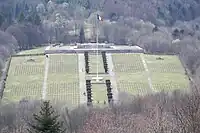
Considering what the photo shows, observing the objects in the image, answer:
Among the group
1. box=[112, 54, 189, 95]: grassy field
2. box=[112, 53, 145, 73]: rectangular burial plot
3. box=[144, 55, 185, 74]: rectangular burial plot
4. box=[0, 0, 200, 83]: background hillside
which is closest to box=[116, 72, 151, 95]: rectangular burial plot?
box=[112, 54, 189, 95]: grassy field

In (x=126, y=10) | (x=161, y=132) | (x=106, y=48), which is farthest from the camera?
(x=126, y=10)

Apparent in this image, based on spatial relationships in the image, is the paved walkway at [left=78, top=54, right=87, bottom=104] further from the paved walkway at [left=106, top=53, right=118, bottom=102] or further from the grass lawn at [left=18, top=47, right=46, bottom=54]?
the grass lawn at [left=18, top=47, right=46, bottom=54]

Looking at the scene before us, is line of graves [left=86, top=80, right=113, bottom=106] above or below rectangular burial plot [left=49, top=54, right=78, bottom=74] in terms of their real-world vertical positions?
below

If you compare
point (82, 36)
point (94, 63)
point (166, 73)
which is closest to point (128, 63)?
point (94, 63)

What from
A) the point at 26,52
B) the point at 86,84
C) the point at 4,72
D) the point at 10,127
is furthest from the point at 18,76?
the point at 10,127

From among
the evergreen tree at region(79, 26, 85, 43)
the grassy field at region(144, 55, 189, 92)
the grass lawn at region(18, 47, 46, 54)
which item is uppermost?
the evergreen tree at region(79, 26, 85, 43)

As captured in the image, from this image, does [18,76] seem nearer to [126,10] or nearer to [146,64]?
[146,64]
